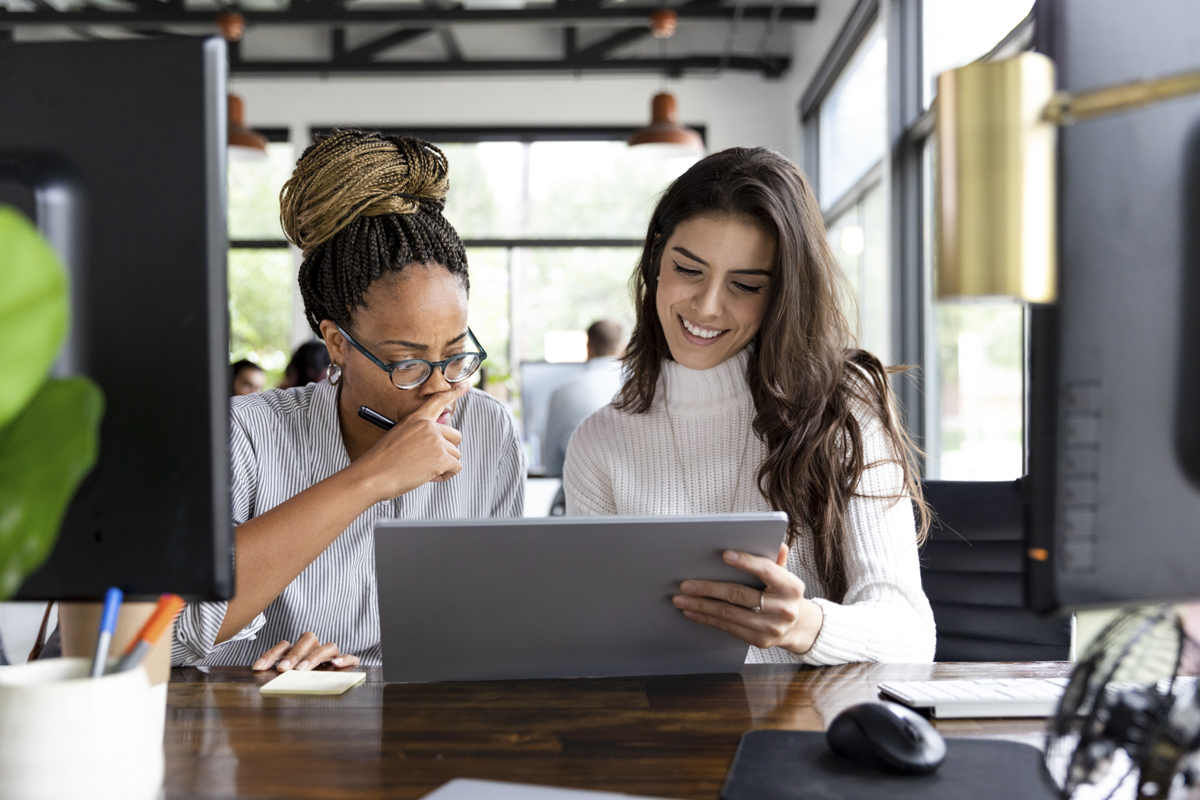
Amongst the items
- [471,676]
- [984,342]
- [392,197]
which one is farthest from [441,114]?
[471,676]

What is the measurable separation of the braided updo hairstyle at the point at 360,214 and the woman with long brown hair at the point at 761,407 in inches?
14.4

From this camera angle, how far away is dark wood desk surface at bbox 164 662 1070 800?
732 millimetres

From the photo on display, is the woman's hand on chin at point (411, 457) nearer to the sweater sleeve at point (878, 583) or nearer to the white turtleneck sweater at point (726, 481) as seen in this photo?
the white turtleneck sweater at point (726, 481)

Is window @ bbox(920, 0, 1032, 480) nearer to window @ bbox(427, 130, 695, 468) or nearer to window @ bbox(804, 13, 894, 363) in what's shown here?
window @ bbox(804, 13, 894, 363)

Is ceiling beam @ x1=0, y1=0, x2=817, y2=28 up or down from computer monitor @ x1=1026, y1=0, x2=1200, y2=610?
up

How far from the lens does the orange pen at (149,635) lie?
2.11 ft

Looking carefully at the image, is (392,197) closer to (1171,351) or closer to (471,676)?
(471,676)

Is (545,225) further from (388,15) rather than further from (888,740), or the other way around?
(888,740)

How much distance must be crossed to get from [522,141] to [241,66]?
2134mm

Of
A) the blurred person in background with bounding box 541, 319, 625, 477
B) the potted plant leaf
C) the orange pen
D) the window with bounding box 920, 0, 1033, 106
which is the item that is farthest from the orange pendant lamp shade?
the potted plant leaf

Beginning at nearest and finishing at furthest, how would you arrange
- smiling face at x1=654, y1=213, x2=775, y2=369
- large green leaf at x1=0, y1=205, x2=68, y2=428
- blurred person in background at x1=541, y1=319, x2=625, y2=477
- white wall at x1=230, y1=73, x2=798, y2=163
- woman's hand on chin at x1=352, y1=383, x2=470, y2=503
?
large green leaf at x1=0, y1=205, x2=68, y2=428 → woman's hand on chin at x1=352, y1=383, x2=470, y2=503 → smiling face at x1=654, y1=213, x2=775, y2=369 → blurred person in background at x1=541, y1=319, x2=625, y2=477 → white wall at x1=230, y1=73, x2=798, y2=163

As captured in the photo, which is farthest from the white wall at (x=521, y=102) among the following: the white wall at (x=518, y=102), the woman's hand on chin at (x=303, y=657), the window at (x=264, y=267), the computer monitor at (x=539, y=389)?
the woman's hand on chin at (x=303, y=657)

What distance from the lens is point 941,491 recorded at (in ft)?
5.30

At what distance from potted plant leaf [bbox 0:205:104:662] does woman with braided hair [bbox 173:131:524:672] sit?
2.62ft
